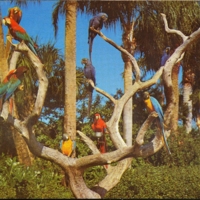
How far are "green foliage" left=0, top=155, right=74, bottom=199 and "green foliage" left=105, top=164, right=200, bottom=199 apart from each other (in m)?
0.80

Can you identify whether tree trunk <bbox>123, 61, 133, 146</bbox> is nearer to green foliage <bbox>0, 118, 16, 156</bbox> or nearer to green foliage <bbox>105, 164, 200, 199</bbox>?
green foliage <bbox>105, 164, 200, 199</bbox>

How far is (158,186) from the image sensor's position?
5.85m

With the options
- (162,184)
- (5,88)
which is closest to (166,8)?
(162,184)

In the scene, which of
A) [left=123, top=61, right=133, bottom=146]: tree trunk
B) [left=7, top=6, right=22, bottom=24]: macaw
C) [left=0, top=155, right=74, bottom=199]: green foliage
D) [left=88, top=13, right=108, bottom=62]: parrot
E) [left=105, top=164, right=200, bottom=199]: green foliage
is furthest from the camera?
[left=123, top=61, right=133, bottom=146]: tree trunk

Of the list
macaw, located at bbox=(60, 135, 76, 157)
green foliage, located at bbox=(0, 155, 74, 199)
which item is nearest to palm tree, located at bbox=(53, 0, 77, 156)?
green foliage, located at bbox=(0, 155, 74, 199)

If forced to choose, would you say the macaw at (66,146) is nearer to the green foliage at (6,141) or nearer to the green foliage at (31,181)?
the green foliage at (31,181)

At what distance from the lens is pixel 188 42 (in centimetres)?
482

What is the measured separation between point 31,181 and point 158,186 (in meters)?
1.77

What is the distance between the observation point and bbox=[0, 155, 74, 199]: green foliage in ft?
17.5

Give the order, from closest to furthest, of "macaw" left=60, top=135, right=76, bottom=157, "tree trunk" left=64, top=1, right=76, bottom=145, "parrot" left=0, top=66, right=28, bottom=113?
"parrot" left=0, top=66, right=28, bottom=113, "macaw" left=60, top=135, right=76, bottom=157, "tree trunk" left=64, top=1, right=76, bottom=145

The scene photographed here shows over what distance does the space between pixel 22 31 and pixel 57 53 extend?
9.07 ft

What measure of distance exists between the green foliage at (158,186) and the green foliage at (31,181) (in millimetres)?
796

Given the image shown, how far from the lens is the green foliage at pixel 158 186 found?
18.9 ft

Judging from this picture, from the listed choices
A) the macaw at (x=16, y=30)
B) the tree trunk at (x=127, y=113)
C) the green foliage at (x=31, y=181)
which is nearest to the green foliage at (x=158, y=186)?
the green foliage at (x=31, y=181)
